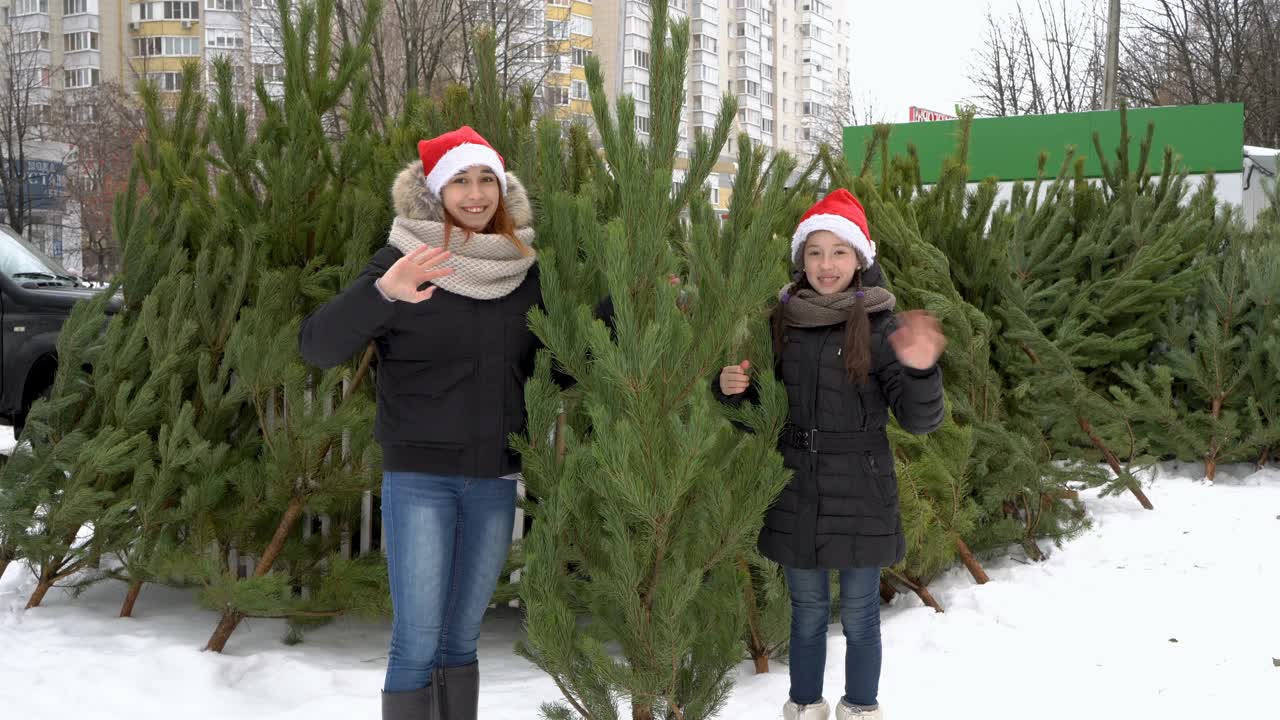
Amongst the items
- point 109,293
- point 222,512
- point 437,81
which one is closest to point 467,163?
point 222,512

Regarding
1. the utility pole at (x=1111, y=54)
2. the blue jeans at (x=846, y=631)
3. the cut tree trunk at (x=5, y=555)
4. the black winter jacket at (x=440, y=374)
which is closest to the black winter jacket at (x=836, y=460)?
the blue jeans at (x=846, y=631)

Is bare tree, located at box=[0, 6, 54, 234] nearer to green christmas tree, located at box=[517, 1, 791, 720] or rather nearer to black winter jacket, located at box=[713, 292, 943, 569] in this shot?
green christmas tree, located at box=[517, 1, 791, 720]

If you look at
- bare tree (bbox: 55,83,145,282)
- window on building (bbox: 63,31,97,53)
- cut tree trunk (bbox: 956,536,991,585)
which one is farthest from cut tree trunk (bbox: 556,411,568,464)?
window on building (bbox: 63,31,97,53)

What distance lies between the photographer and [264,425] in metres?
4.60

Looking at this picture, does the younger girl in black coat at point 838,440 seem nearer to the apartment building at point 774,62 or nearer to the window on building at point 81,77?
the window on building at point 81,77

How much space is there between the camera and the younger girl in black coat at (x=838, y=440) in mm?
3303

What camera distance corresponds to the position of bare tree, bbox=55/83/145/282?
28438 mm

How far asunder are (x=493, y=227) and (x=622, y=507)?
85cm

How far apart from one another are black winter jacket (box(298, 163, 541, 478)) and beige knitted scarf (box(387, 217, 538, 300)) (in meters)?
0.04

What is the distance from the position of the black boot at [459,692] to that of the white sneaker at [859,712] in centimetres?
112

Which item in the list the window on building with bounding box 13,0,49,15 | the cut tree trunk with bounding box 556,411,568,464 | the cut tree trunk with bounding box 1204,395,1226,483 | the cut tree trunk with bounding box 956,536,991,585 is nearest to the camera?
the cut tree trunk with bounding box 556,411,568,464

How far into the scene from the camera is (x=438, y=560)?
120 inches

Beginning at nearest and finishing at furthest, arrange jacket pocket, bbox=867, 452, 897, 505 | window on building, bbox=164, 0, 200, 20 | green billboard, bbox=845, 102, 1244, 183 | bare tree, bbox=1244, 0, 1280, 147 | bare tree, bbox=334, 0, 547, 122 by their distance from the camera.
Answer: jacket pocket, bbox=867, 452, 897, 505
green billboard, bbox=845, 102, 1244, 183
bare tree, bbox=334, 0, 547, 122
bare tree, bbox=1244, 0, 1280, 147
window on building, bbox=164, 0, 200, 20

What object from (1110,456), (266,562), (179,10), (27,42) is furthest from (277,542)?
(179,10)
